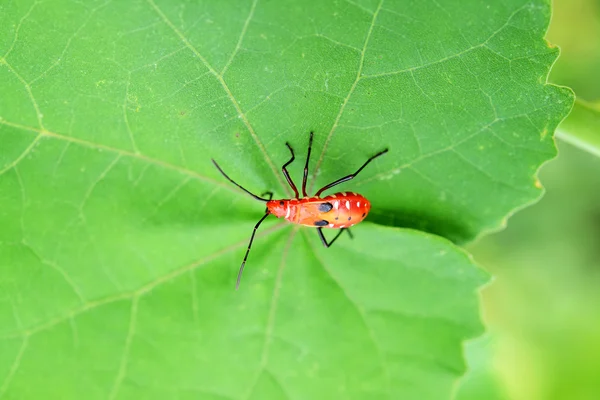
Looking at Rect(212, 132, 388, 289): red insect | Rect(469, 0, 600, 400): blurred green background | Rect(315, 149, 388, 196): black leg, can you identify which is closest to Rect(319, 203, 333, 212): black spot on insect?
Rect(212, 132, 388, 289): red insect

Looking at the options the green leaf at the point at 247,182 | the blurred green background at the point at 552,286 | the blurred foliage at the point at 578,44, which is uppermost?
the blurred foliage at the point at 578,44

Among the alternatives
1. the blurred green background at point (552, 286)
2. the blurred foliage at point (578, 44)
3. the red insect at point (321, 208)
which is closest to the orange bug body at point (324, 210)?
the red insect at point (321, 208)

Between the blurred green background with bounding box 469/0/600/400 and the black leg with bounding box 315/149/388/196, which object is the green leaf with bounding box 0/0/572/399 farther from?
the blurred green background with bounding box 469/0/600/400

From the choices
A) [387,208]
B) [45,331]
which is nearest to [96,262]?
[45,331]

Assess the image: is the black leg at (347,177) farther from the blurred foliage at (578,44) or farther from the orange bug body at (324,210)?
the blurred foliage at (578,44)

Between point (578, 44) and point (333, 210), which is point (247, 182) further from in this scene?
point (578, 44)

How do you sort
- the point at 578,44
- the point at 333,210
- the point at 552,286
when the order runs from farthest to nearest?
the point at 552,286 → the point at 578,44 → the point at 333,210

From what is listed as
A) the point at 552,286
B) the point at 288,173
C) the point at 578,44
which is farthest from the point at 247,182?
the point at 552,286
